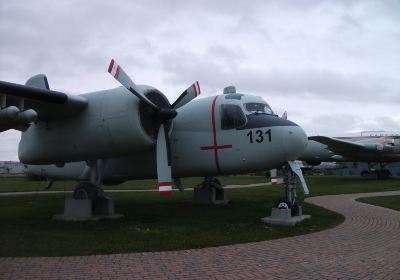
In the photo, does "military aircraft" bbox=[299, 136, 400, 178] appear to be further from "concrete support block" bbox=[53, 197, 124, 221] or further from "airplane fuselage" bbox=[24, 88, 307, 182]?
"concrete support block" bbox=[53, 197, 124, 221]

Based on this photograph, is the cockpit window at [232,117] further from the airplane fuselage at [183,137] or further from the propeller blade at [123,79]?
the propeller blade at [123,79]

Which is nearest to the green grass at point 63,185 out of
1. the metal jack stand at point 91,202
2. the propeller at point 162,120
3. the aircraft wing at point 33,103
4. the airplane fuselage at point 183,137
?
the metal jack stand at point 91,202

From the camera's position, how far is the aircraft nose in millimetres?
11141

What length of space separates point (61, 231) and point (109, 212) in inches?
107

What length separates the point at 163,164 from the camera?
38.5 ft

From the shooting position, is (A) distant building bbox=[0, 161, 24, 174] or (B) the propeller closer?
(B) the propeller

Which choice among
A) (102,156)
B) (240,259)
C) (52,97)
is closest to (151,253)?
(240,259)

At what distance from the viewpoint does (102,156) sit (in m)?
11.8

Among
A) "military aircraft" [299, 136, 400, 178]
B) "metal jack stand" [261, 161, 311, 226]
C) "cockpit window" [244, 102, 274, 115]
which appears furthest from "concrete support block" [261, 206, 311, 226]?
"military aircraft" [299, 136, 400, 178]

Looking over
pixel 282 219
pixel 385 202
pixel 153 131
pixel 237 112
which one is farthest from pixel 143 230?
pixel 385 202

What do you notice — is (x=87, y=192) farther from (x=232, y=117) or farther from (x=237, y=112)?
(x=237, y=112)

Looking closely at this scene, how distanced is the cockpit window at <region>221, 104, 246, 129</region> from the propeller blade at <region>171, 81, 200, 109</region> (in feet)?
3.49

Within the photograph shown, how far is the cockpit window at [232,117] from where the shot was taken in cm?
1189

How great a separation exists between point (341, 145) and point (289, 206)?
942 inches
